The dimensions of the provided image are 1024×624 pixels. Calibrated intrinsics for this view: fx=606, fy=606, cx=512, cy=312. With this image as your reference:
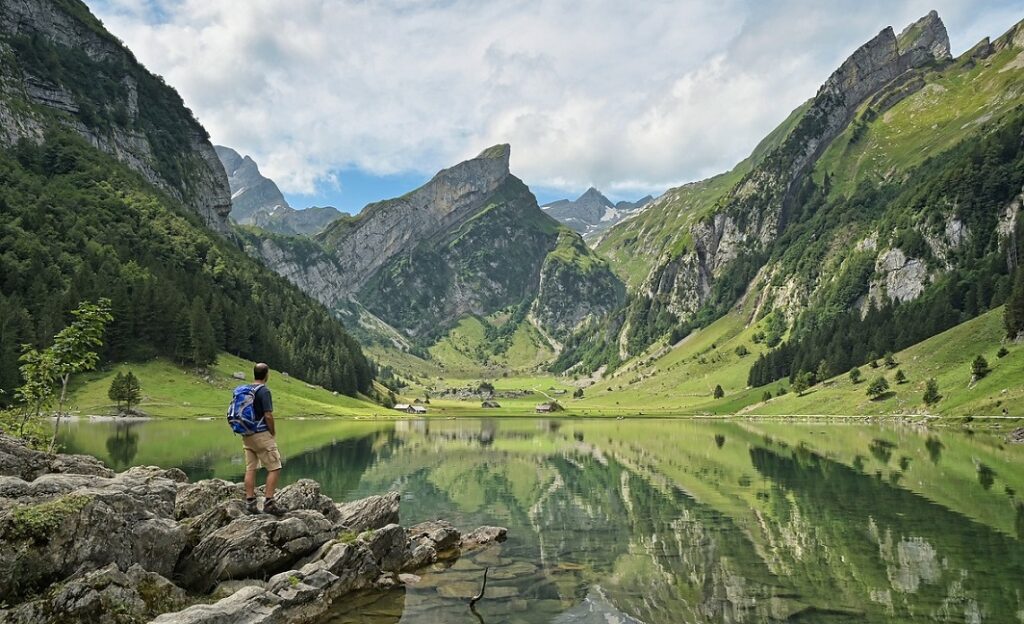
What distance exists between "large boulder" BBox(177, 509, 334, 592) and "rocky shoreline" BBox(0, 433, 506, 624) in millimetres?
36

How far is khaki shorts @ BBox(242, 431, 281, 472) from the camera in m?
21.5

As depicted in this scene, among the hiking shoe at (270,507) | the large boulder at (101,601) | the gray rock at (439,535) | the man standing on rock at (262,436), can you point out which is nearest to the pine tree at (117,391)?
the gray rock at (439,535)

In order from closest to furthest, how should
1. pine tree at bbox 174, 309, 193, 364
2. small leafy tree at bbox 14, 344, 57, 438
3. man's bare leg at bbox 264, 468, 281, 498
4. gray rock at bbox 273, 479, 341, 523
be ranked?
1. man's bare leg at bbox 264, 468, 281, 498
2. gray rock at bbox 273, 479, 341, 523
3. small leafy tree at bbox 14, 344, 57, 438
4. pine tree at bbox 174, 309, 193, 364

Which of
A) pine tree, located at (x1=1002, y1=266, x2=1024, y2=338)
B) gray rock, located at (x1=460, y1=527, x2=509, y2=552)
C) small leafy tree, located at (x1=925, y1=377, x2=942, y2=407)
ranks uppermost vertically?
pine tree, located at (x1=1002, y1=266, x2=1024, y2=338)

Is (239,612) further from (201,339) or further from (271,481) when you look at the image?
(201,339)

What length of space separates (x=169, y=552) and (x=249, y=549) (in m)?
2.62

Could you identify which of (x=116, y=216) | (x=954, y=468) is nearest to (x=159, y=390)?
(x=116, y=216)

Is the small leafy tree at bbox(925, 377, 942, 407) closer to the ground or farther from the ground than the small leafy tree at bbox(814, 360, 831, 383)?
closer to the ground

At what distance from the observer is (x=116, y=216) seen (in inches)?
6476

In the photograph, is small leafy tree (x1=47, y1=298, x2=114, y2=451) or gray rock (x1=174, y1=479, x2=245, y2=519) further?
small leafy tree (x1=47, y1=298, x2=114, y2=451)

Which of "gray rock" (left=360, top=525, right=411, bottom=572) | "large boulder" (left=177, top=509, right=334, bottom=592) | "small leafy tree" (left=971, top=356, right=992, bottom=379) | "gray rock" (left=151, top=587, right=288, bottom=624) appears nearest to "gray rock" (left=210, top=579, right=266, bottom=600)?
"large boulder" (left=177, top=509, right=334, bottom=592)

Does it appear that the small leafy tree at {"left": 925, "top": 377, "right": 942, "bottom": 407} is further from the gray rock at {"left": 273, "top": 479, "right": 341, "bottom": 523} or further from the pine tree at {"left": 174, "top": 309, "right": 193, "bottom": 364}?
the pine tree at {"left": 174, "top": 309, "right": 193, "bottom": 364}

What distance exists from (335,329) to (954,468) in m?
175

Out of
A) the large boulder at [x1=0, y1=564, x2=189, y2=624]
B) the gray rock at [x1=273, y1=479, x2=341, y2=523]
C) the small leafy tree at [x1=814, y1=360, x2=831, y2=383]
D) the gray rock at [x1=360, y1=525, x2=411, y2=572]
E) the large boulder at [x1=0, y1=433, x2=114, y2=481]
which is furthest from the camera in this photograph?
the small leafy tree at [x1=814, y1=360, x2=831, y2=383]
